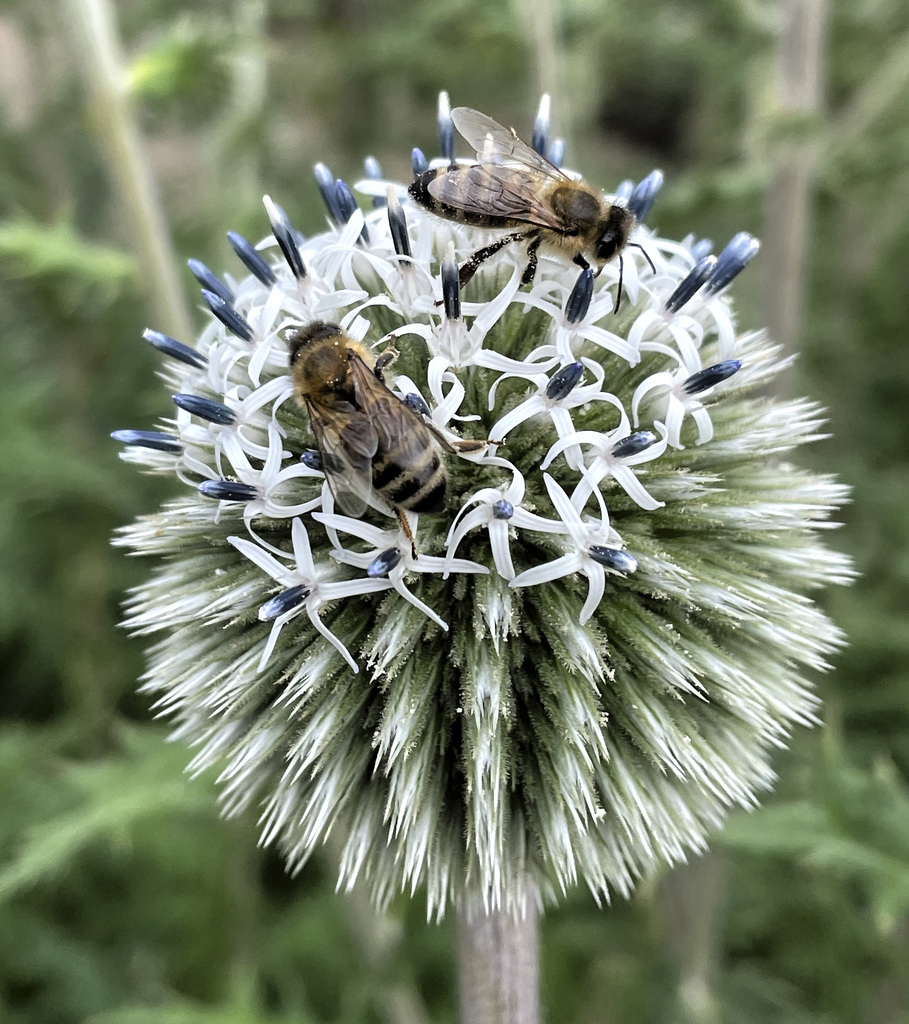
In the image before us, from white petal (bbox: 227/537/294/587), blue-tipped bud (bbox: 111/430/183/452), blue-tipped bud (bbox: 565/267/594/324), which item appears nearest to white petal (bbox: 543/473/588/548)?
blue-tipped bud (bbox: 565/267/594/324)

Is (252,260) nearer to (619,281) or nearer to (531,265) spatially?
(531,265)

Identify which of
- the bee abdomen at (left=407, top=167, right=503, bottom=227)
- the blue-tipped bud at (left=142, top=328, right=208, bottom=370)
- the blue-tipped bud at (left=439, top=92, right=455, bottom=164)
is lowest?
the blue-tipped bud at (left=142, top=328, right=208, bottom=370)

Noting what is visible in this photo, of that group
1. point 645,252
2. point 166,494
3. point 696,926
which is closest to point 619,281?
point 645,252

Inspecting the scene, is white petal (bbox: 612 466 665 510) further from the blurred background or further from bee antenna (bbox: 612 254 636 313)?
the blurred background

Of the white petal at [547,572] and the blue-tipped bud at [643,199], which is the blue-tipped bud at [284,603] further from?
the blue-tipped bud at [643,199]

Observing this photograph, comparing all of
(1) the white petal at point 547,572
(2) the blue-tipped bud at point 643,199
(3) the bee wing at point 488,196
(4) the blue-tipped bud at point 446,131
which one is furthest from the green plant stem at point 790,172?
(1) the white petal at point 547,572

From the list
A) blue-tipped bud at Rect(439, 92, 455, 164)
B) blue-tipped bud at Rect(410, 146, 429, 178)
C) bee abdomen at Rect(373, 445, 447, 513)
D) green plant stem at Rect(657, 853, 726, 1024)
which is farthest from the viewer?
green plant stem at Rect(657, 853, 726, 1024)

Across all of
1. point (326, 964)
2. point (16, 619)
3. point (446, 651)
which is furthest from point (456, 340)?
point (326, 964)
